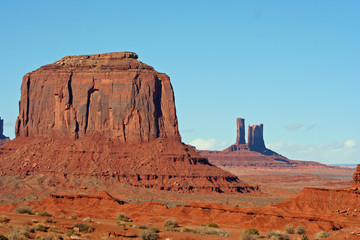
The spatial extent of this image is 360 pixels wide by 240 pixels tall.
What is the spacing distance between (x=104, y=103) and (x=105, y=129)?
502 cm

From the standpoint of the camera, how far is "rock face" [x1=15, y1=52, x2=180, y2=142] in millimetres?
132875

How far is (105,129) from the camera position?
133m

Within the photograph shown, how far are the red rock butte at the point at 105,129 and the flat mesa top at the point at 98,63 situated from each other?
197mm

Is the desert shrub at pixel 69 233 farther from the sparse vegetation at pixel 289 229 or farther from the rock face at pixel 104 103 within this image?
the rock face at pixel 104 103

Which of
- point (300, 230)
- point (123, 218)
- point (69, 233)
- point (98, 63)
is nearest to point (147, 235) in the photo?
point (69, 233)

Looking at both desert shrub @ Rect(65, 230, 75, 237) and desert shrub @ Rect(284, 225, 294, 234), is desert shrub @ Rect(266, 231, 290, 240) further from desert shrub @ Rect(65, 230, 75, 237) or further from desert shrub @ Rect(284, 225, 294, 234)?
desert shrub @ Rect(65, 230, 75, 237)

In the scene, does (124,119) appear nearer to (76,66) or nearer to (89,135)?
(89,135)

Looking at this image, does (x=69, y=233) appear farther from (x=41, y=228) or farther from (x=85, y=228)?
(x=85, y=228)

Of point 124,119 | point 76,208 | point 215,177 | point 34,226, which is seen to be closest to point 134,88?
point 124,119

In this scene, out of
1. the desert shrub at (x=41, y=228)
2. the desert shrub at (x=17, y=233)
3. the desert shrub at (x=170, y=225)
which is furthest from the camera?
the desert shrub at (x=170, y=225)

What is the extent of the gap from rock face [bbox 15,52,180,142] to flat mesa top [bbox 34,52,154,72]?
0.20 metres

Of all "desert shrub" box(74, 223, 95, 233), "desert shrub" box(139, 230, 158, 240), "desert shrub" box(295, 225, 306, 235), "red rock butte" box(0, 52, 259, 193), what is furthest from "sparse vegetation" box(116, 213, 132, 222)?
"red rock butte" box(0, 52, 259, 193)

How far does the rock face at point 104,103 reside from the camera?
436ft

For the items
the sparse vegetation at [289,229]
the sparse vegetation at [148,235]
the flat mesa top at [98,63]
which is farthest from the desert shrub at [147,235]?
the flat mesa top at [98,63]
